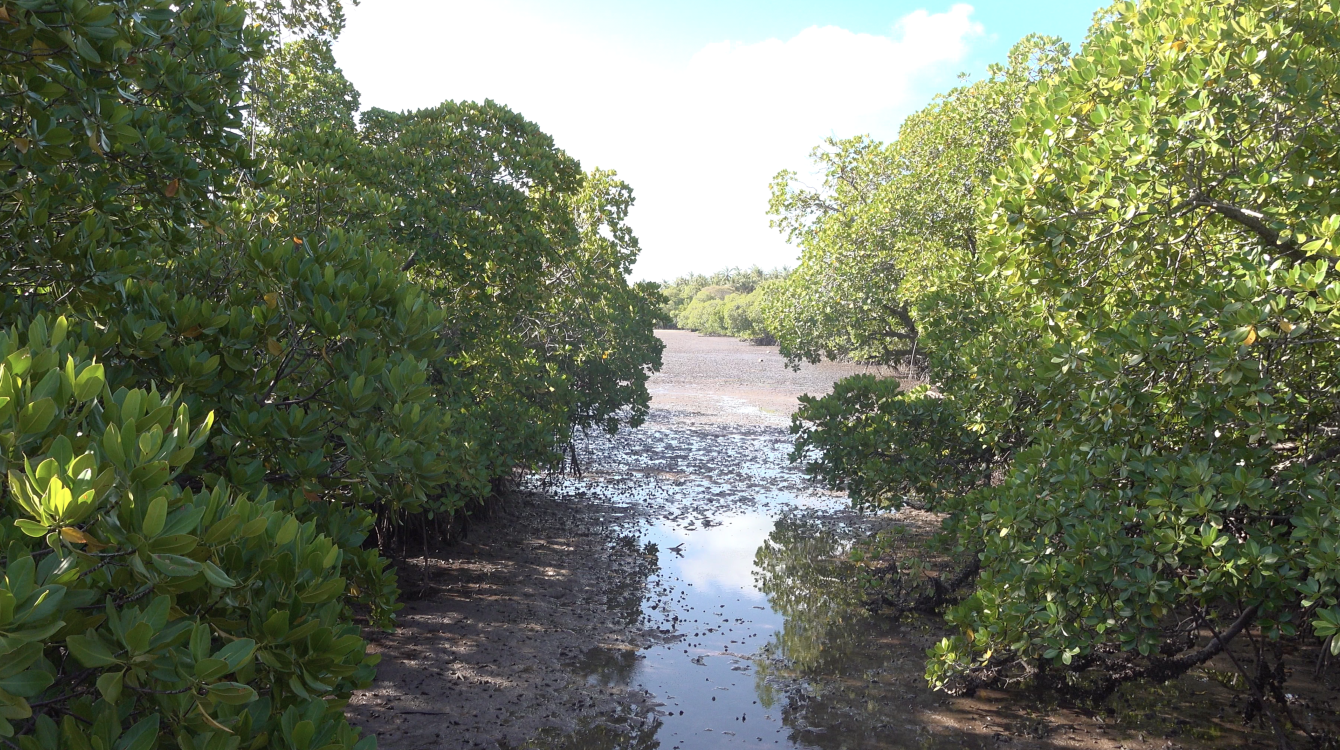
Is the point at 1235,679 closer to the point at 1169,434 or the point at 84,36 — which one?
the point at 1169,434

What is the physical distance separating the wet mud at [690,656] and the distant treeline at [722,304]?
28599mm

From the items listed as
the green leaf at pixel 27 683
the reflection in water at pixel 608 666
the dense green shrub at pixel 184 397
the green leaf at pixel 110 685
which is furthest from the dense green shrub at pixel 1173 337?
the green leaf at pixel 27 683

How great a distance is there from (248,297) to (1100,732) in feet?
22.6

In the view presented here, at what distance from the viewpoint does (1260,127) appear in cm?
470

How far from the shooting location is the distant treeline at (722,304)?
57.3 m

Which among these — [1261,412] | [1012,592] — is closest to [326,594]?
[1012,592]

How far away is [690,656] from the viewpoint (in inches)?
305

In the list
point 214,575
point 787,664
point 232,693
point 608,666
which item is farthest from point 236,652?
→ point 787,664

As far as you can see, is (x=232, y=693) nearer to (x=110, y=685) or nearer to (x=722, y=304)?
(x=110, y=685)

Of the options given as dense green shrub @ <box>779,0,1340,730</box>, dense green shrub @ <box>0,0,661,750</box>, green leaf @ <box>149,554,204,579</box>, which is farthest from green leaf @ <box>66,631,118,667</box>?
dense green shrub @ <box>779,0,1340,730</box>

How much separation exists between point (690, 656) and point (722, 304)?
198 ft

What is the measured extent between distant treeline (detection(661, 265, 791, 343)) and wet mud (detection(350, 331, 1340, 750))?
2860 cm

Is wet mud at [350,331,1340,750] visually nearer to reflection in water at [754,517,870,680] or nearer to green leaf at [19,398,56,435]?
reflection in water at [754,517,870,680]

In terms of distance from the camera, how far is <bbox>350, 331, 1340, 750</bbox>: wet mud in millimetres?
6184
